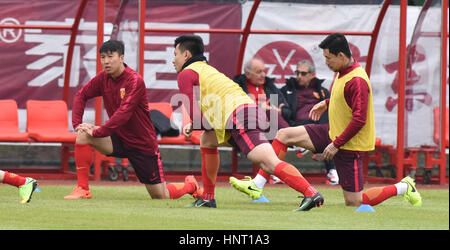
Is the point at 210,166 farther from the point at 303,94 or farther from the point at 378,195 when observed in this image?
the point at 303,94

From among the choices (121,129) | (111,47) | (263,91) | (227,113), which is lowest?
(121,129)

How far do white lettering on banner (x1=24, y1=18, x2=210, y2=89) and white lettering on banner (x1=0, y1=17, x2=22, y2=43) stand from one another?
152mm

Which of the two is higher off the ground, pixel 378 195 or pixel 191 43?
pixel 191 43

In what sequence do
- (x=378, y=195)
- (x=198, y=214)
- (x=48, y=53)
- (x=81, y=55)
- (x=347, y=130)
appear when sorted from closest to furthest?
(x=198, y=214) < (x=347, y=130) < (x=378, y=195) < (x=81, y=55) < (x=48, y=53)

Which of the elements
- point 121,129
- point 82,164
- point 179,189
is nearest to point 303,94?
point 179,189

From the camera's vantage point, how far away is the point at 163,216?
796cm

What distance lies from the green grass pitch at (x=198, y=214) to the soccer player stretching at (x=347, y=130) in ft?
0.62

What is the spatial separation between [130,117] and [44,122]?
15.4 ft

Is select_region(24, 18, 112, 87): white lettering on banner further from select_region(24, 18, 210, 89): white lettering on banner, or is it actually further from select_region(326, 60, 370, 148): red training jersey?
select_region(326, 60, 370, 148): red training jersey

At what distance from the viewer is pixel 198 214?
8172 millimetres

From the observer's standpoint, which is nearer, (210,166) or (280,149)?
(210,166)

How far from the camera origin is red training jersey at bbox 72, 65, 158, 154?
9.42 m

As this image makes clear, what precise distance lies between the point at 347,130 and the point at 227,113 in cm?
108

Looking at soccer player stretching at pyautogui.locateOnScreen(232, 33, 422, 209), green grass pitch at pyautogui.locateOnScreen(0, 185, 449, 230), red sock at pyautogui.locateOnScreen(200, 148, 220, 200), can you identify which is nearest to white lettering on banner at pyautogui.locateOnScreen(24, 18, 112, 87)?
green grass pitch at pyautogui.locateOnScreen(0, 185, 449, 230)
